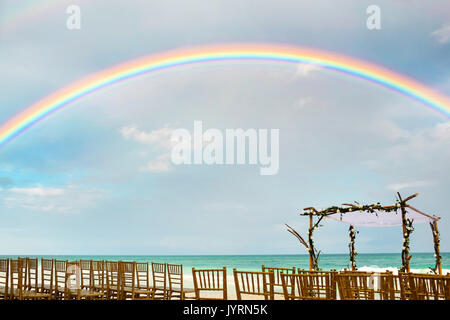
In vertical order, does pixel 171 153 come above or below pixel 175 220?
above

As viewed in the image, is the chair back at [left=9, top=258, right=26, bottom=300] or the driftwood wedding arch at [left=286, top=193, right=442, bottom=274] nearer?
the chair back at [left=9, top=258, right=26, bottom=300]

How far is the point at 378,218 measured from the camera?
9.77 metres

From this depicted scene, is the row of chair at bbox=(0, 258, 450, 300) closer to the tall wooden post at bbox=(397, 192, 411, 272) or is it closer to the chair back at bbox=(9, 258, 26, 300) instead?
the chair back at bbox=(9, 258, 26, 300)

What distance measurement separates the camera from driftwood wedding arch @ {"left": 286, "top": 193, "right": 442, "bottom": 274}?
8953 millimetres

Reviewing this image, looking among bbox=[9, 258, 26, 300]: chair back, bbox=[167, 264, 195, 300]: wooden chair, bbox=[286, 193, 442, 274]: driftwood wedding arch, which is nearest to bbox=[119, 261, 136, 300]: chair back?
bbox=[167, 264, 195, 300]: wooden chair

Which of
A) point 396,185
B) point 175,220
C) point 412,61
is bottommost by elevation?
point 175,220

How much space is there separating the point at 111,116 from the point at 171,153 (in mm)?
8020

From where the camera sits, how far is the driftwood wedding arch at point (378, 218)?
8.95m

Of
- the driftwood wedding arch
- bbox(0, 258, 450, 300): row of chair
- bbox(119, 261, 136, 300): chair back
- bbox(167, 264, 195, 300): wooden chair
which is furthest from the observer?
the driftwood wedding arch
